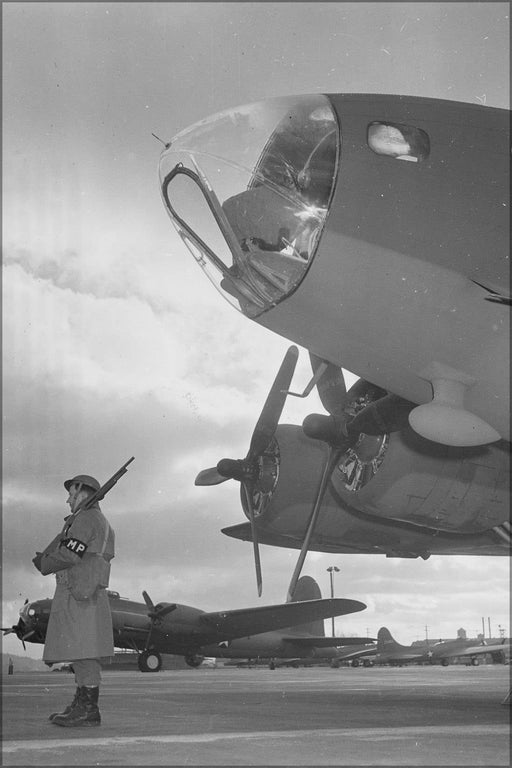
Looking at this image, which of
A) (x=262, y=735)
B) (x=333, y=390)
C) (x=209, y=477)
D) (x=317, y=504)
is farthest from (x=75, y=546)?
(x=209, y=477)

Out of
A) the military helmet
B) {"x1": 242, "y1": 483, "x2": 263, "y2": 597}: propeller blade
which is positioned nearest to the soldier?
the military helmet

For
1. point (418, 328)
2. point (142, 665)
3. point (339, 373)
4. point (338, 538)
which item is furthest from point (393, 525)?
point (142, 665)

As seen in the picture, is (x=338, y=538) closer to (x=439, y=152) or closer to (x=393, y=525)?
(x=393, y=525)

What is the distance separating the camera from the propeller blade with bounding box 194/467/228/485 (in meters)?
10.8

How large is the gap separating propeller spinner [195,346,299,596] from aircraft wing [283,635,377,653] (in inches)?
1056

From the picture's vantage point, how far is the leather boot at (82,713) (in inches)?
222

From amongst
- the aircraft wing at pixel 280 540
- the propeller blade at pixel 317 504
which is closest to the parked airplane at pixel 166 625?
the aircraft wing at pixel 280 540

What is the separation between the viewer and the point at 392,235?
5094 mm

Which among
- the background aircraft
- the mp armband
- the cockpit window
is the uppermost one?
the cockpit window

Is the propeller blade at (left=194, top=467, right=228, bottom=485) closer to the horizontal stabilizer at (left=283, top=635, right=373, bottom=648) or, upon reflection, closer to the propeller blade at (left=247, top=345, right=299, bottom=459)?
the propeller blade at (left=247, top=345, right=299, bottom=459)

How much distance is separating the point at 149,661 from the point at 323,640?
38.3 ft

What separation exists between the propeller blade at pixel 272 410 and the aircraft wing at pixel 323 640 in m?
27.2

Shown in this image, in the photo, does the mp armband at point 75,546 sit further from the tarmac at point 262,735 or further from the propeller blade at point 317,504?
the propeller blade at point 317,504

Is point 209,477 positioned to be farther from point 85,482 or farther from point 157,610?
point 157,610
